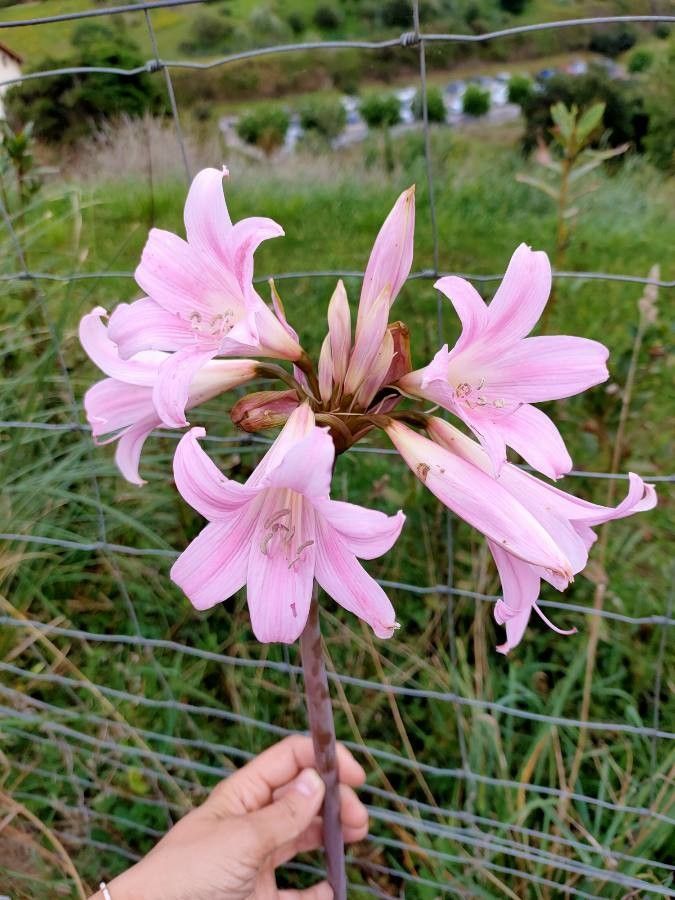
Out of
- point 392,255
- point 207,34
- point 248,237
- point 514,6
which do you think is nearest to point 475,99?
point 514,6

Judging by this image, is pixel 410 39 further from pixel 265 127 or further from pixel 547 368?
pixel 265 127

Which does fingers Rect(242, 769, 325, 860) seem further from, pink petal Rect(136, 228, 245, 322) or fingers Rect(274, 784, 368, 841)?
pink petal Rect(136, 228, 245, 322)

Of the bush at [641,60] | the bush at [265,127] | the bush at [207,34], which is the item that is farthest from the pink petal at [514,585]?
the bush at [265,127]

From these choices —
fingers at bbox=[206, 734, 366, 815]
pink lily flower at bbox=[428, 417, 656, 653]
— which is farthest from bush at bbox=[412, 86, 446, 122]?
pink lily flower at bbox=[428, 417, 656, 653]

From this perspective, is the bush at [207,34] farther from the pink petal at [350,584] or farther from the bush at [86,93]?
the pink petal at [350,584]

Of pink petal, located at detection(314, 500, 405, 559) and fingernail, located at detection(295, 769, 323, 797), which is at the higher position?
pink petal, located at detection(314, 500, 405, 559)

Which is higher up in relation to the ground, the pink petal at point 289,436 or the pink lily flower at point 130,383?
the pink lily flower at point 130,383
